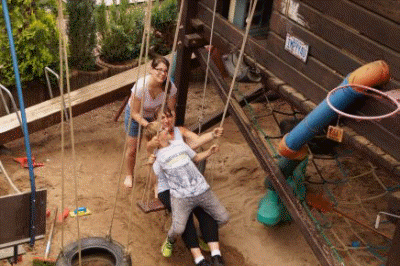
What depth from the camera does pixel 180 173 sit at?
5098mm

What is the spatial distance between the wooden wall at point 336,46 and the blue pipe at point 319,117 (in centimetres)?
19

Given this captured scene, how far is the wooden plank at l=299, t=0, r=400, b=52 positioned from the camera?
413 cm

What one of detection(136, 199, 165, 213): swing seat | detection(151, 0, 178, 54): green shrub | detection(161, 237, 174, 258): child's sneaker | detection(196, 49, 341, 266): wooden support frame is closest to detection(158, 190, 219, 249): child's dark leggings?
detection(161, 237, 174, 258): child's sneaker

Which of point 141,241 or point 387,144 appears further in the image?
point 141,241

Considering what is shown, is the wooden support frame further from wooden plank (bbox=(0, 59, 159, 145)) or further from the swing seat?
wooden plank (bbox=(0, 59, 159, 145))

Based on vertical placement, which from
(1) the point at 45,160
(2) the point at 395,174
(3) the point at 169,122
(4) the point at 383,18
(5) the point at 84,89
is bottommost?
(1) the point at 45,160

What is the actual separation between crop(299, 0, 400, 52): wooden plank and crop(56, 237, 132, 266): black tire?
2349mm

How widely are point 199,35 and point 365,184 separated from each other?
2494 mm

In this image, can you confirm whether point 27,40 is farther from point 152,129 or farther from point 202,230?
point 202,230

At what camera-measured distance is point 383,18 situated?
4.17m

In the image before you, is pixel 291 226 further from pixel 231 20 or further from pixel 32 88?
pixel 32 88

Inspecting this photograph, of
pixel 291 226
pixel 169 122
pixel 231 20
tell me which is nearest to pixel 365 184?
pixel 291 226

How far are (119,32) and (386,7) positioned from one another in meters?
4.84

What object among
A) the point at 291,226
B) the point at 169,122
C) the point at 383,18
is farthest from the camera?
the point at 291,226
